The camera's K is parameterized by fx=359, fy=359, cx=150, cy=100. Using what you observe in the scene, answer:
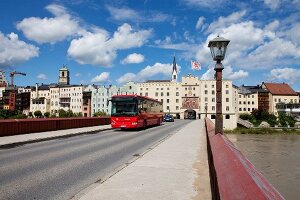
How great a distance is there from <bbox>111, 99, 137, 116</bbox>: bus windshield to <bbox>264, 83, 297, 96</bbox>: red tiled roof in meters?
140

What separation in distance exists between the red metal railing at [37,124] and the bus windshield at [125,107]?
→ 450 centimetres

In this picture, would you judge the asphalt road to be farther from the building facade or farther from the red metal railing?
the building facade

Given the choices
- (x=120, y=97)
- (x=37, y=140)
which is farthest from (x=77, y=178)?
(x=120, y=97)

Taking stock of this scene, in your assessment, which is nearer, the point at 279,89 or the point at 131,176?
the point at 131,176

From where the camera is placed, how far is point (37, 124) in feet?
86.8

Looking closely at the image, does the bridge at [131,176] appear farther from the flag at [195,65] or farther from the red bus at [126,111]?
the flag at [195,65]

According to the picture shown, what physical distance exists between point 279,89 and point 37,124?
15376 centimetres

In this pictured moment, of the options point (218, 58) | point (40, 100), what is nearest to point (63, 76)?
point (40, 100)

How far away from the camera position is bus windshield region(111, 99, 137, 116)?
31.8 m

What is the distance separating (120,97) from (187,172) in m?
21.9

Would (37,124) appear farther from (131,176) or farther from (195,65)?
(195,65)

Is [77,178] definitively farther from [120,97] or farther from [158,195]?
[120,97]

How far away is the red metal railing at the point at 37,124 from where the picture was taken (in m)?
22.8

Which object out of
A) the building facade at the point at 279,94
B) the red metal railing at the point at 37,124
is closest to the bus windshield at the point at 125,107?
the red metal railing at the point at 37,124
